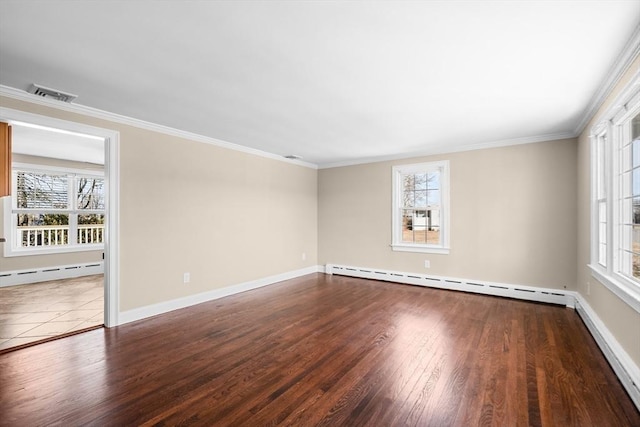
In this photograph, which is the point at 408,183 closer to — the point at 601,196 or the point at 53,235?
the point at 601,196

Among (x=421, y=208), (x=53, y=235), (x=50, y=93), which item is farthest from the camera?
(x=53, y=235)

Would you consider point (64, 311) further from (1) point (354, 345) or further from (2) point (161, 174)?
(1) point (354, 345)

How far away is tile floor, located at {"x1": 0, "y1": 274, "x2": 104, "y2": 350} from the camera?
320cm

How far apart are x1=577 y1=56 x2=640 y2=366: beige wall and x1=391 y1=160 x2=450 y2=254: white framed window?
5.62ft

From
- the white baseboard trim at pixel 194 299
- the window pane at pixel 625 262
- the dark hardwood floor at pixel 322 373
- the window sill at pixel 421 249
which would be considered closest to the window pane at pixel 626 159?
the window pane at pixel 625 262

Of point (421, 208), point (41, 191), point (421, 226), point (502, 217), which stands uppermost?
point (41, 191)

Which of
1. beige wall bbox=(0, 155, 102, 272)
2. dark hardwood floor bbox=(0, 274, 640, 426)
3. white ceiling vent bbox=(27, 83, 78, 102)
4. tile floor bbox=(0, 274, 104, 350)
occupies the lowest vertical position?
tile floor bbox=(0, 274, 104, 350)

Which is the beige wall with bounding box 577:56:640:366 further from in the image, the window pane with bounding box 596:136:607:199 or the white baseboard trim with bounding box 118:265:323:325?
the white baseboard trim with bounding box 118:265:323:325

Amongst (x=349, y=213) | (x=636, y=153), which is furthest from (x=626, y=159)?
(x=349, y=213)

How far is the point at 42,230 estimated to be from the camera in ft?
19.5

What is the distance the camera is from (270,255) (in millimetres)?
5453

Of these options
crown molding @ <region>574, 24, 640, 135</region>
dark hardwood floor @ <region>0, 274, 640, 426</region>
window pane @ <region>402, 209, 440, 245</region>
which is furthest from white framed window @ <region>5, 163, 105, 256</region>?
crown molding @ <region>574, 24, 640, 135</region>

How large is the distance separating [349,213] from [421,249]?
161 cm

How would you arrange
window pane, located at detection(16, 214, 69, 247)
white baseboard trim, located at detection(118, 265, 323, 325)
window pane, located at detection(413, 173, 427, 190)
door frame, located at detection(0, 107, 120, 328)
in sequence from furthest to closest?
window pane, located at detection(16, 214, 69, 247) < window pane, located at detection(413, 173, 427, 190) < white baseboard trim, located at detection(118, 265, 323, 325) < door frame, located at detection(0, 107, 120, 328)
